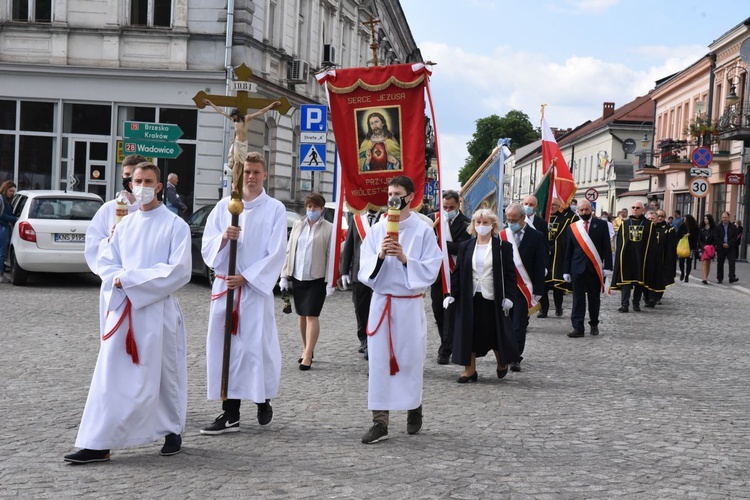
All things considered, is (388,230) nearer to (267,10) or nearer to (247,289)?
(247,289)

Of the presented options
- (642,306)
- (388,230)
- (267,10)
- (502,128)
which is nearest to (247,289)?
(388,230)

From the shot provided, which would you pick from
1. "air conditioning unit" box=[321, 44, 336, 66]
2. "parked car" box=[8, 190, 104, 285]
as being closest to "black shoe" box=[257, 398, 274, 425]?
"parked car" box=[8, 190, 104, 285]

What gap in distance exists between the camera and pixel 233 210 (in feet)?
23.5

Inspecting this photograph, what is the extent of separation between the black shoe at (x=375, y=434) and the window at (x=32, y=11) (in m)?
23.7

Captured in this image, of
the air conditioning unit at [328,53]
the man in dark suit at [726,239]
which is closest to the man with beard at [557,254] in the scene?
the man in dark suit at [726,239]

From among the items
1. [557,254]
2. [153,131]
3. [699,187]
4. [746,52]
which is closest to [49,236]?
[153,131]

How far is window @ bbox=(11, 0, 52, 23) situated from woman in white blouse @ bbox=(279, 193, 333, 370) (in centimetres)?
1952

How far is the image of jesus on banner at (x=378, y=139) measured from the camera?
31.1 ft

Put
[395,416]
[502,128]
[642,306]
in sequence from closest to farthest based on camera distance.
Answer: [395,416], [642,306], [502,128]

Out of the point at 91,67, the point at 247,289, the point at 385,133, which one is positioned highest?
the point at 91,67

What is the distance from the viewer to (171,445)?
256 inches

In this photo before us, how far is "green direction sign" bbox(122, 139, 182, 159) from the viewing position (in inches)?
809

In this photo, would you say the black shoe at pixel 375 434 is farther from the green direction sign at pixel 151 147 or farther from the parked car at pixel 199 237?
the green direction sign at pixel 151 147

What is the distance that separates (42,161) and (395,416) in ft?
73.4
